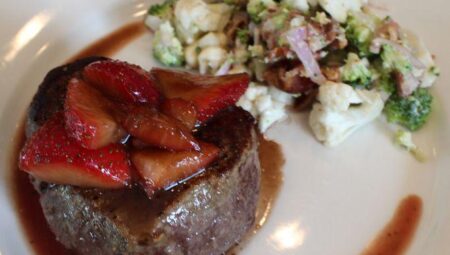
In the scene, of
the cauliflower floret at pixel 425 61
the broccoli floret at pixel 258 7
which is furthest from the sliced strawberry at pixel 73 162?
Result: the cauliflower floret at pixel 425 61

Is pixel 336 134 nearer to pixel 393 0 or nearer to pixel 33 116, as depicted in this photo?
pixel 393 0

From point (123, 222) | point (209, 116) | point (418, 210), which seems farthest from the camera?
point (418, 210)

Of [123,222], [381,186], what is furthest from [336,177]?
[123,222]

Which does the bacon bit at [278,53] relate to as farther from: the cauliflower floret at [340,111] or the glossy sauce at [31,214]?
the glossy sauce at [31,214]

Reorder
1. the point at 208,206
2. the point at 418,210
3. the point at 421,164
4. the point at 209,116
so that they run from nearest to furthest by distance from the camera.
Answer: the point at 208,206, the point at 209,116, the point at 418,210, the point at 421,164

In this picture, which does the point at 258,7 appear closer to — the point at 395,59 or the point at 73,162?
the point at 395,59

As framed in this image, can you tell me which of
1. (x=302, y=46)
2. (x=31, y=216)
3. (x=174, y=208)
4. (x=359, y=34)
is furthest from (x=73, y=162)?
(x=359, y=34)

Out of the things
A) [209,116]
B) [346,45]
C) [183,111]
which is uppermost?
[183,111]
